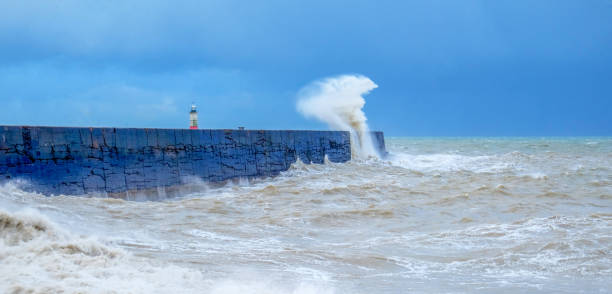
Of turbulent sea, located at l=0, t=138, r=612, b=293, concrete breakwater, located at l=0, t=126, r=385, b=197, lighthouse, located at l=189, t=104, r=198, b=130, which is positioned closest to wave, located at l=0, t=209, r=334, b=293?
turbulent sea, located at l=0, t=138, r=612, b=293

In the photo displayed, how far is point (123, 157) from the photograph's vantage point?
7191mm

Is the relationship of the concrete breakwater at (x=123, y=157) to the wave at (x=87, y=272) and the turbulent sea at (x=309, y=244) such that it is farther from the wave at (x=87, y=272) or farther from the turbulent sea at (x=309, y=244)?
the wave at (x=87, y=272)

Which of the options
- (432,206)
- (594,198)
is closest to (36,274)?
(432,206)

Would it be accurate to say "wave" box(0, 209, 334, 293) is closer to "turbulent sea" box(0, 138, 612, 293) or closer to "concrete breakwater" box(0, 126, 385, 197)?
"turbulent sea" box(0, 138, 612, 293)

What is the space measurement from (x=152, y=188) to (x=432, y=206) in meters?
3.99

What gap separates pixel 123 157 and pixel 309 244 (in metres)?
3.96

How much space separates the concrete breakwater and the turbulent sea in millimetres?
→ 433

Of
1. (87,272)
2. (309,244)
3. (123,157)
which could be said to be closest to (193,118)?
(123,157)

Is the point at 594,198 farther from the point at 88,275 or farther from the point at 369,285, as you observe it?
the point at 88,275

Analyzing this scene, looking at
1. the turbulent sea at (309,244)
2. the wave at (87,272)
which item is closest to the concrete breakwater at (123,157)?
the turbulent sea at (309,244)

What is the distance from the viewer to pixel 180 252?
11.9ft

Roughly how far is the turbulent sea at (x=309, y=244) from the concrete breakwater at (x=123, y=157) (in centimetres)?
43

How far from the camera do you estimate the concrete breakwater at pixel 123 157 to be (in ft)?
19.7

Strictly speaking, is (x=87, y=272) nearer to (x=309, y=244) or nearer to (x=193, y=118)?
(x=309, y=244)
